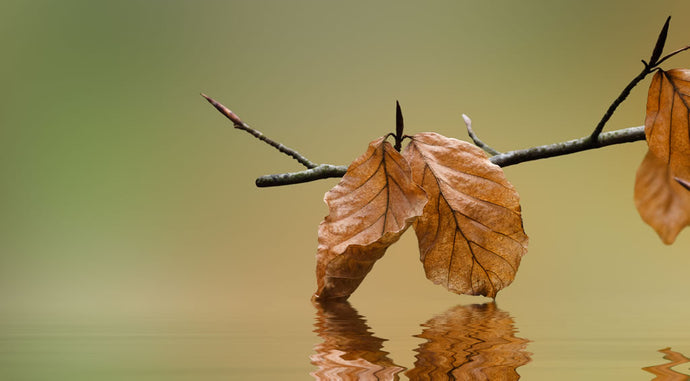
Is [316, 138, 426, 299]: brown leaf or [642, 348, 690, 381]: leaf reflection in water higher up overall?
[316, 138, 426, 299]: brown leaf

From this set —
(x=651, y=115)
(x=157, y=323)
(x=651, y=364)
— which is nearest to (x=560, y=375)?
(x=651, y=364)

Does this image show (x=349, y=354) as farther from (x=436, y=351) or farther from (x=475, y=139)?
(x=475, y=139)

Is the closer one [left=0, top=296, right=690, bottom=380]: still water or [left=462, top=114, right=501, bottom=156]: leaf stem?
[left=0, top=296, right=690, bottom=380]: still water

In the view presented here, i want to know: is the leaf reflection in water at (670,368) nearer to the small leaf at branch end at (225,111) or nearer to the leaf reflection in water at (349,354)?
the leaf reflection in water at (349,354)

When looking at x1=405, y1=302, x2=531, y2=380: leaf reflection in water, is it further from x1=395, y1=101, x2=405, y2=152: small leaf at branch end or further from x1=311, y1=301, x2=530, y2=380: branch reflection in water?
x1=395, y1=101, x2=405, y2=152: small leaf at branch end

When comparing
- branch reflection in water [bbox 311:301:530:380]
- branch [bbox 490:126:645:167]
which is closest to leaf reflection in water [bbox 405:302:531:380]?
branch reflection in water [bbox 311:301:530:380]

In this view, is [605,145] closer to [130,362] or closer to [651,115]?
[651,115]

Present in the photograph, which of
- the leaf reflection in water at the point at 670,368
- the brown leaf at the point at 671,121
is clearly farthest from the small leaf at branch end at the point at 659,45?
the leaf reflection in water at the point at 670,368
